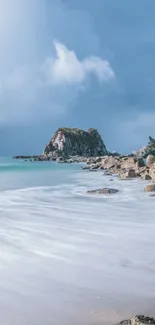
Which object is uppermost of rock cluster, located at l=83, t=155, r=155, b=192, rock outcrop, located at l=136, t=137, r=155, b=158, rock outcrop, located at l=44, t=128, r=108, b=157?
rock outcrop, located at l=44, t=128, r=108, b=157

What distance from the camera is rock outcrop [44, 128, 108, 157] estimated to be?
122 m

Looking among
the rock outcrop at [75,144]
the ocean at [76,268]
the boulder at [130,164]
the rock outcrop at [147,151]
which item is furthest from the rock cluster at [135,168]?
the rock outcrop at [75,144]

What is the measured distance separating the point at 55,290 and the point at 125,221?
17.3ft

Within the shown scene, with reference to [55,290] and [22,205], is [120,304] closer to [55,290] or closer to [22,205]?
[55,290]

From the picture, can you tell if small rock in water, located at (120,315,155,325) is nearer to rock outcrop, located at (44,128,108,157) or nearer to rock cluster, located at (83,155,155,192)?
rock cluster, located at (83,155,155,192)

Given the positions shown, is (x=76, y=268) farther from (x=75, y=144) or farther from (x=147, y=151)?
(x=75, y=144)

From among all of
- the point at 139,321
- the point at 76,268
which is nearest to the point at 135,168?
the point at 76,268

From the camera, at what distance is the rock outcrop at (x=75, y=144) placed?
12191 cm

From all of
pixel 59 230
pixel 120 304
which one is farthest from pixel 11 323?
pixel 59 230

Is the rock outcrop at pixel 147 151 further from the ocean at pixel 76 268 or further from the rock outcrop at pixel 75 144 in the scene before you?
the ocean at pixel 76 268

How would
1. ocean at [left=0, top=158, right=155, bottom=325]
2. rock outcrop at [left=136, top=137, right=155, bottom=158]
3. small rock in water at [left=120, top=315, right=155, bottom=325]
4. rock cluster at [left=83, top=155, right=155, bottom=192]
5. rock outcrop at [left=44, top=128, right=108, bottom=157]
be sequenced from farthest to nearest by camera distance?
rock outcrop at [left=44, top=128, right=108, bottom=157] < rock outcrop at [left=136, top=137, right=155, bottom=158] < rock cluster at [left=83, top=155, right=155, bottom=192] < ocean at [left=0, top=158, right=155, bottom=325] < small rock in water at [left=120, top=315, right=155, bottom=325]

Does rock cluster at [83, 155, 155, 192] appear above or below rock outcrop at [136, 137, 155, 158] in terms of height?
below

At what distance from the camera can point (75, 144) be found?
12550 cm

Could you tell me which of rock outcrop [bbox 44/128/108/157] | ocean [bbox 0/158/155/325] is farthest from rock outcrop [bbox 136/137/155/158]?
ocean [bbox 0/158/155/325]
